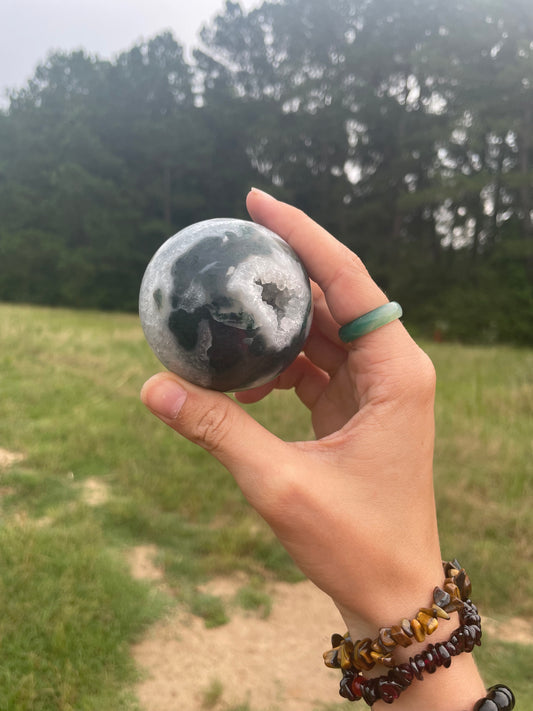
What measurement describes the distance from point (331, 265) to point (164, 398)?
26.9 inches

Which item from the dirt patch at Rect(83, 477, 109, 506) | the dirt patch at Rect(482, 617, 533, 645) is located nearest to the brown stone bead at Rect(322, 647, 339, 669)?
the dirt patch at Rect(482, 617, 533, 645)

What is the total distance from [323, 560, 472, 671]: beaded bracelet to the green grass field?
3.81 feet

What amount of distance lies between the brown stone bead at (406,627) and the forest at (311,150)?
55.2 ft

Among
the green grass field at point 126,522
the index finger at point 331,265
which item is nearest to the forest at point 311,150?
the green grass field at point 126,522

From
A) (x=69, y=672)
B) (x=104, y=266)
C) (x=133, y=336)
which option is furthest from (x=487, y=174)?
(x=69, y=672)

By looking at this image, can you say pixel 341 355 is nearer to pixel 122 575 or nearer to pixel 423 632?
pixel 423 632

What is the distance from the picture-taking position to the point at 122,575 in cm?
311

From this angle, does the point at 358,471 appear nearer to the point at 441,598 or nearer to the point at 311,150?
the point at 441,598

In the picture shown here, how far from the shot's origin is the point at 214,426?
1594 millimetres

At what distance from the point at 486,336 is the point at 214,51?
64.6 ft

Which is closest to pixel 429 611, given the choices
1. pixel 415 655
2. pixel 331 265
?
pixel 415 655

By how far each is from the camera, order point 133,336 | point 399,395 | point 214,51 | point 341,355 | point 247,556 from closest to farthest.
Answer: point 399,395
point 341,355
point 247,556
point 133,336
point 214,51

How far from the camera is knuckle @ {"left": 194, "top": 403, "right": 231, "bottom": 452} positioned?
5.22 ft

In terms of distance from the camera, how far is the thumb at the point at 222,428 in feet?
5.16
